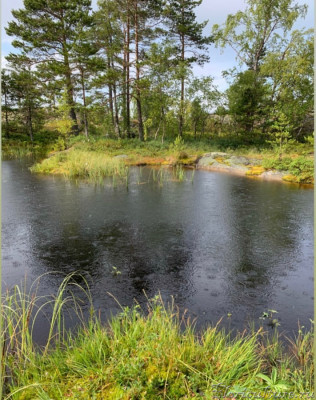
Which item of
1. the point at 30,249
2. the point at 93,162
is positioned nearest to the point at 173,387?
the point at 30,249

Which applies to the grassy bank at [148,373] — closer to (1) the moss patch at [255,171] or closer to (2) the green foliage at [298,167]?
(2) the green foliage at [298,167]

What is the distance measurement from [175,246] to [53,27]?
758 inches

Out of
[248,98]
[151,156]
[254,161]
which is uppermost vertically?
[248,98]

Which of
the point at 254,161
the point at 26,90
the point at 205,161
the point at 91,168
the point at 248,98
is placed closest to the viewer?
the point at 91,168

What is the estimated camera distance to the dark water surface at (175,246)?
356cm

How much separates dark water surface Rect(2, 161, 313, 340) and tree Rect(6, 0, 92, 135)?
1229 centimetres

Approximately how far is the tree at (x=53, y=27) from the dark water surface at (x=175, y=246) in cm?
1229

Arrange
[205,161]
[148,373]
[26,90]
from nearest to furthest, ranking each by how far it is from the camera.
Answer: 1. [148,373]
2. [205,161]
3. [26,90]

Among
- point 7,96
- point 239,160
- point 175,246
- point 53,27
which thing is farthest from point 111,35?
point 175,246

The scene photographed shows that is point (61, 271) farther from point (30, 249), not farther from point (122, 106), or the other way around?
point (122, 106)

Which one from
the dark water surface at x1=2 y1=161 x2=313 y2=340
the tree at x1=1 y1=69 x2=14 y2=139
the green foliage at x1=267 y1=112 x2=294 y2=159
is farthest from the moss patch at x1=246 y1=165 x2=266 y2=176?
the tree at x1=1 y1=69 x2=14 y2=139

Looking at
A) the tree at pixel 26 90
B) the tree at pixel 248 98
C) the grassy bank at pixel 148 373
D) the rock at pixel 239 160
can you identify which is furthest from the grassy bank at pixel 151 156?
the grassy bank at pixel 148 373

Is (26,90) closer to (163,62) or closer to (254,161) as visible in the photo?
(163,62)

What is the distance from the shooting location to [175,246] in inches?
203
